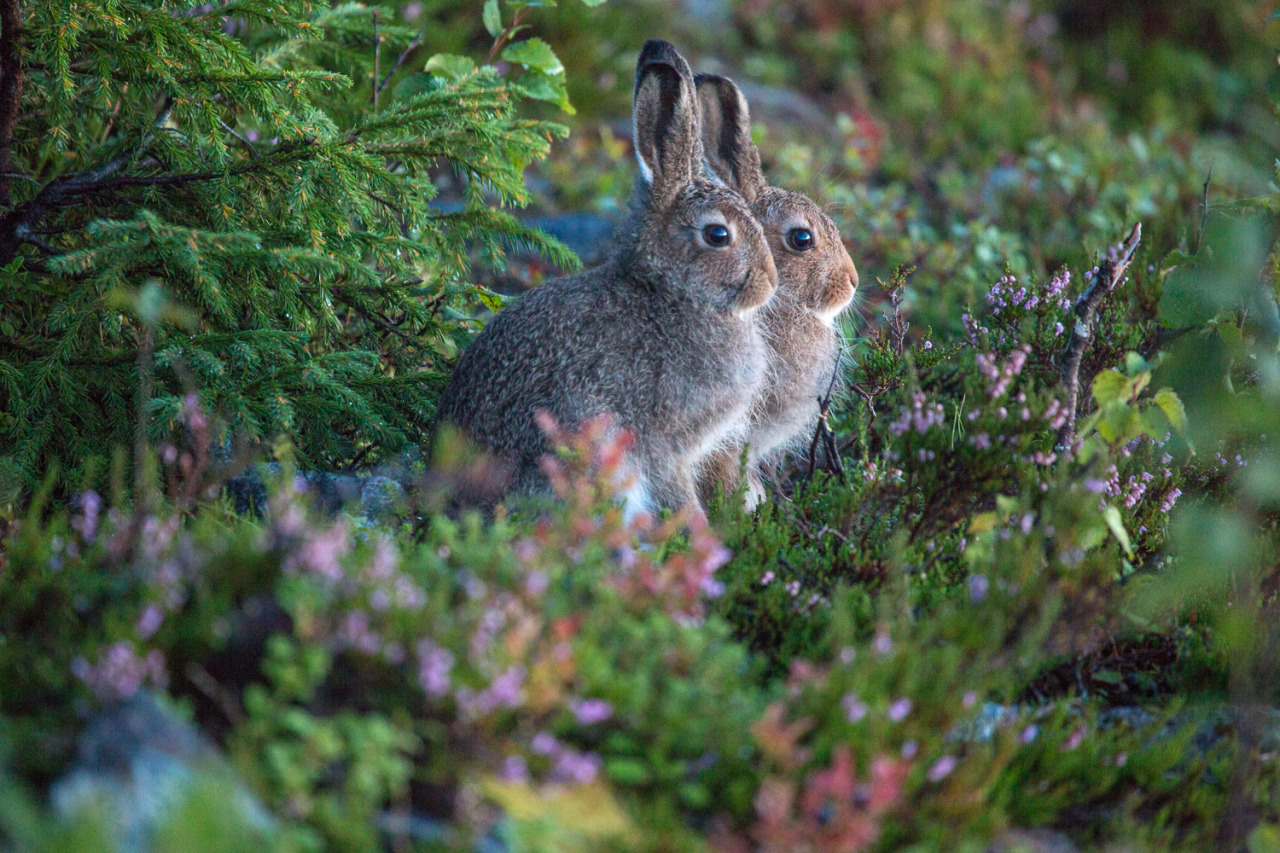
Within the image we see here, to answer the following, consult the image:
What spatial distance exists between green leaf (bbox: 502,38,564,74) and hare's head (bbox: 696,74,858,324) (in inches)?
31.1

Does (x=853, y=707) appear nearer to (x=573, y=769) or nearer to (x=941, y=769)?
(x=941, y=769)

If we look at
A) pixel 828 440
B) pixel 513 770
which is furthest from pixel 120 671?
pixel 828 440

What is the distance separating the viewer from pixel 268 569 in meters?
3.13

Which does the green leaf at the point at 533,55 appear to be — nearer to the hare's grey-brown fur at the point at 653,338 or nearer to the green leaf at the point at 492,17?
the green leaf at the point at 492,17

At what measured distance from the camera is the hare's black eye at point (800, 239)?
18.5ft

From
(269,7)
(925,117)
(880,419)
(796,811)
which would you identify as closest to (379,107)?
(269,7)

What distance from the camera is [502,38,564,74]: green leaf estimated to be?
579 cm

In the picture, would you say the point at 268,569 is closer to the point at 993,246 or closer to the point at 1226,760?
the point at 1226,760

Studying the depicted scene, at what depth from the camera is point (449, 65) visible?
5781 millimetres

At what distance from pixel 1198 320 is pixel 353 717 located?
3413mm

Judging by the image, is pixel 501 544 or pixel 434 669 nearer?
pixel 434 669

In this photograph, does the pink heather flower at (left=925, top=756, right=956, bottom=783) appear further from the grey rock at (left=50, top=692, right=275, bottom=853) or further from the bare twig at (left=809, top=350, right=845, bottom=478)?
the bare twig at (left=809, top=350, right=845, bottom=478)

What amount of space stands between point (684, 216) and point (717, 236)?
0.61 ft

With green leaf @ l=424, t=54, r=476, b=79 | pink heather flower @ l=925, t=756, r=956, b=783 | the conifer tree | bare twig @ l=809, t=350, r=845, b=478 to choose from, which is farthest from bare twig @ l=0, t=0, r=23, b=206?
pink heather flower @ l=925, t=756, r=956, b=783
